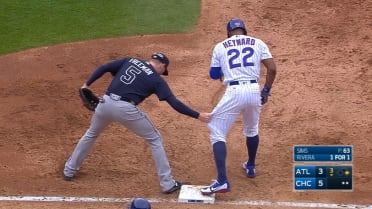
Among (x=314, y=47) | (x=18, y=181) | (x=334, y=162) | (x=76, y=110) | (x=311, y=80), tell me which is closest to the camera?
(x=334, y=162)

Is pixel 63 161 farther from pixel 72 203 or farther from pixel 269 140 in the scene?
pixel 269 140

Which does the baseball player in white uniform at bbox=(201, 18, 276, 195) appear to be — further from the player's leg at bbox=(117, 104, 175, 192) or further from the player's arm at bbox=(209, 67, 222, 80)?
the player's leg at bbox=(117, 104, 175, 192)

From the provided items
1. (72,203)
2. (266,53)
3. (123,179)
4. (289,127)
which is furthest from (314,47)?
(72,203)

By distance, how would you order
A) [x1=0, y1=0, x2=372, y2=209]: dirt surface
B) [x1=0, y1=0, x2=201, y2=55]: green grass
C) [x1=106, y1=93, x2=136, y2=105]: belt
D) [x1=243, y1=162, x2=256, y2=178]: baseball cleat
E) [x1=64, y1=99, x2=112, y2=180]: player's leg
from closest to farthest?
[x1=106, y1=93, x2=136, y2=105]: belt
[x1=64, y1=99, x2=112, y2=180]: player's leg
[x1=0, y1=0, x2=372, y2=209]: dirt surface
[x1=243, y1=162, x2=256, y2=178]: baseball cleat
[x1=0, y1=0, x2=201, y2=55]: green grass

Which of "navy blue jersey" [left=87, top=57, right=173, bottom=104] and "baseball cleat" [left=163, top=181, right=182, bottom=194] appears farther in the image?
"baseball cleat" [left=163, top=181, right=182, bottom=194]

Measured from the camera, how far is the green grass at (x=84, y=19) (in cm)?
1140

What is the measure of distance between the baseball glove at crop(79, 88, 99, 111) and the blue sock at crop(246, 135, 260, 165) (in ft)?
5.67

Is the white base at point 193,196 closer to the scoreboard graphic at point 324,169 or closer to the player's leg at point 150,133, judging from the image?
the player's leg at point 150,133

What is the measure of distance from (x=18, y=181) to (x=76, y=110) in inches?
67.8

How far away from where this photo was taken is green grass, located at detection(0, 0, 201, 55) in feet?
37.4

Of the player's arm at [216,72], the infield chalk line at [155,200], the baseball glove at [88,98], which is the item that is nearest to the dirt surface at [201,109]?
the infield chalk line at [155,200]

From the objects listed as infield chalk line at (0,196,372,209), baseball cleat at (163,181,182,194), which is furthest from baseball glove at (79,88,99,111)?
baseball cleat at (163,181,182,194)

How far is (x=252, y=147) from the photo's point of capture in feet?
25.8

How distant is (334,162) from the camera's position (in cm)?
719
